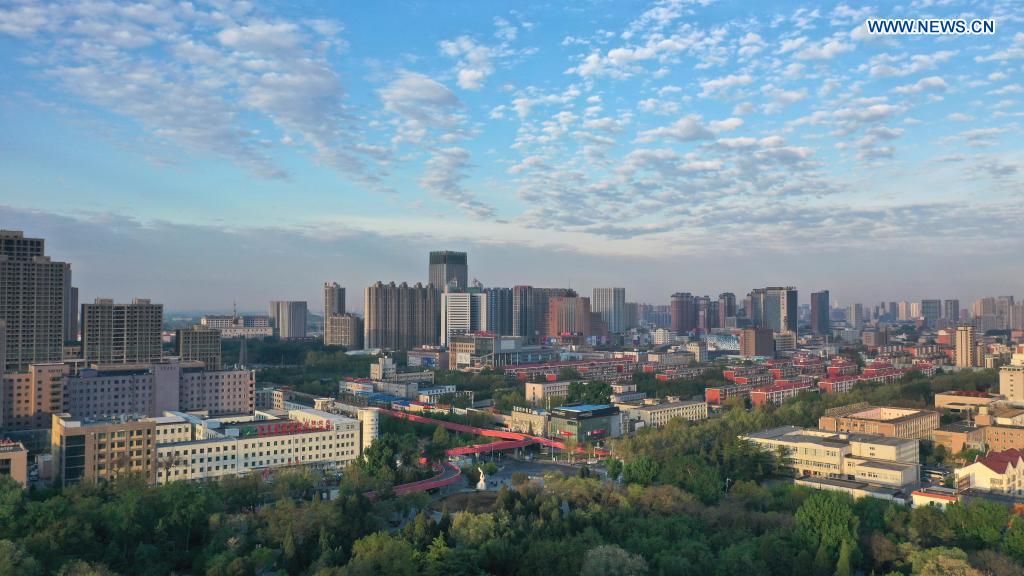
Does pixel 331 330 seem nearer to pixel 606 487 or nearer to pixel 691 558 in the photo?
pixel 606 487

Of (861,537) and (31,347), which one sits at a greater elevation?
(31,347)

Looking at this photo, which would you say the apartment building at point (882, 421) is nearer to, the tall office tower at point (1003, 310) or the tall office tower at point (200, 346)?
the tall office tower at point (200, 346)

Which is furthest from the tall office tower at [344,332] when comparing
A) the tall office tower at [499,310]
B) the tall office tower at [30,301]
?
the tall office tower at [30,301]

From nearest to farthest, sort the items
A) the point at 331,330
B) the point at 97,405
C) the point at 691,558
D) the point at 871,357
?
Result: 1. the point at 691,558
2. the point at 97,405
3. the point at 871,357
4. the point at 331,330

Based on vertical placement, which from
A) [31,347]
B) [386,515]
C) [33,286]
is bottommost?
[386,515]

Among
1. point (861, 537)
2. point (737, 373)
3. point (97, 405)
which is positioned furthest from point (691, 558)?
point (737, 373)

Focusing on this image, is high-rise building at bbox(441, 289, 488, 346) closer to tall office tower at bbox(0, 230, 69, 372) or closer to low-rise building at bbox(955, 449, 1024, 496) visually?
tall office tower at bbox(0, 230, 69, 372)

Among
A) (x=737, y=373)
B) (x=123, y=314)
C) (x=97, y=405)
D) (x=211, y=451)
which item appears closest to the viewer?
(x=211, y=451)
